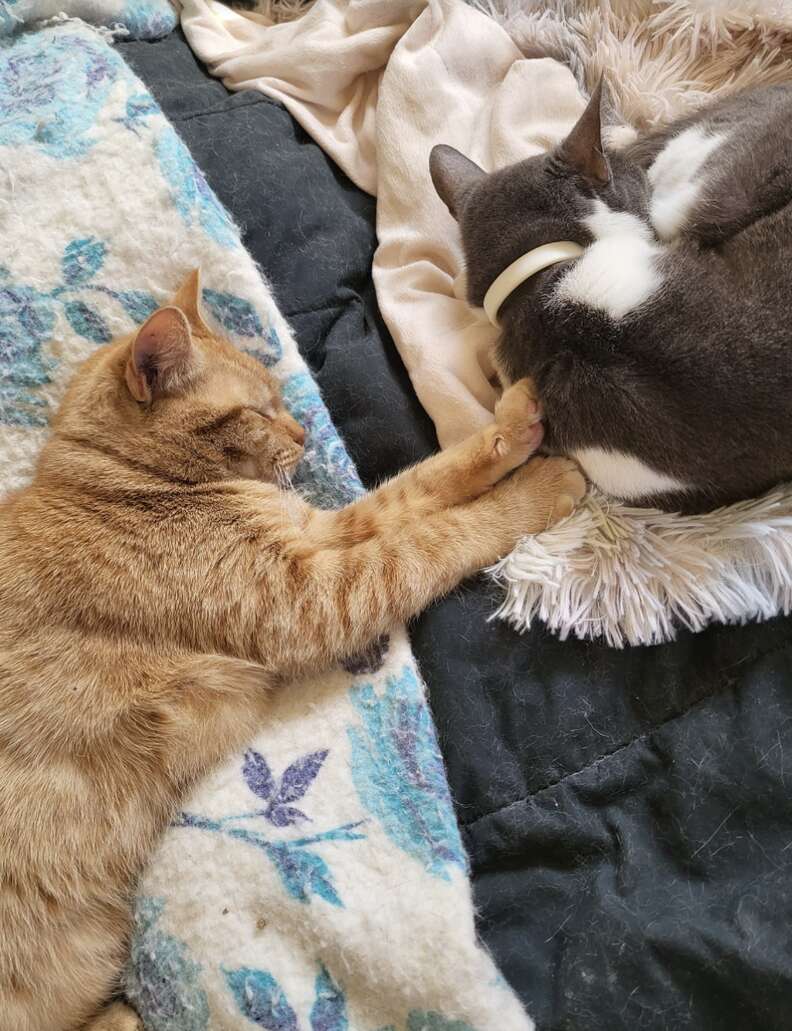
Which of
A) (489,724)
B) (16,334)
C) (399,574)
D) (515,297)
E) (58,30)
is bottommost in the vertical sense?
(489,724)

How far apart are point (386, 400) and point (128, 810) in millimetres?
743

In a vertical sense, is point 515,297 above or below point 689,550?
above

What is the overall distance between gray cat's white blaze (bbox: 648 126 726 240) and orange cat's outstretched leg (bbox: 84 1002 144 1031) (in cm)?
141

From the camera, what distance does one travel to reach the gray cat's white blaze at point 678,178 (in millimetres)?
1285

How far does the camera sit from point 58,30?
5.23 feet

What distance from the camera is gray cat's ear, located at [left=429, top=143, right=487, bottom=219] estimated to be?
1.43m

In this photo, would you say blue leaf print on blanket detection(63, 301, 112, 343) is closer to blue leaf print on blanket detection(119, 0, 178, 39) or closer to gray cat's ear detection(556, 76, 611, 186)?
blue leaf print on blanket detection(119, 0, 178, 39)

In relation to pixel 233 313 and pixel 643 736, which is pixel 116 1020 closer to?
pixel 643 736

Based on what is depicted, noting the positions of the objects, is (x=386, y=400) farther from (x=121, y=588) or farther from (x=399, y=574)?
(x=121, y=588)

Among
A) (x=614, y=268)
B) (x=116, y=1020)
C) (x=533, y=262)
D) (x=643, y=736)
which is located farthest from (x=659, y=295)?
(x=116, y=1020)

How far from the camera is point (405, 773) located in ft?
3.61

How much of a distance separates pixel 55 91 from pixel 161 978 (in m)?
1.47

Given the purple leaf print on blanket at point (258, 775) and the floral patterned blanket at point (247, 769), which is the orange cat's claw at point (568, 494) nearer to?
the floral patterned blanket at point (247, 769)

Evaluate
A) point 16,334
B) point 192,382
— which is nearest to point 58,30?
point 16,334
